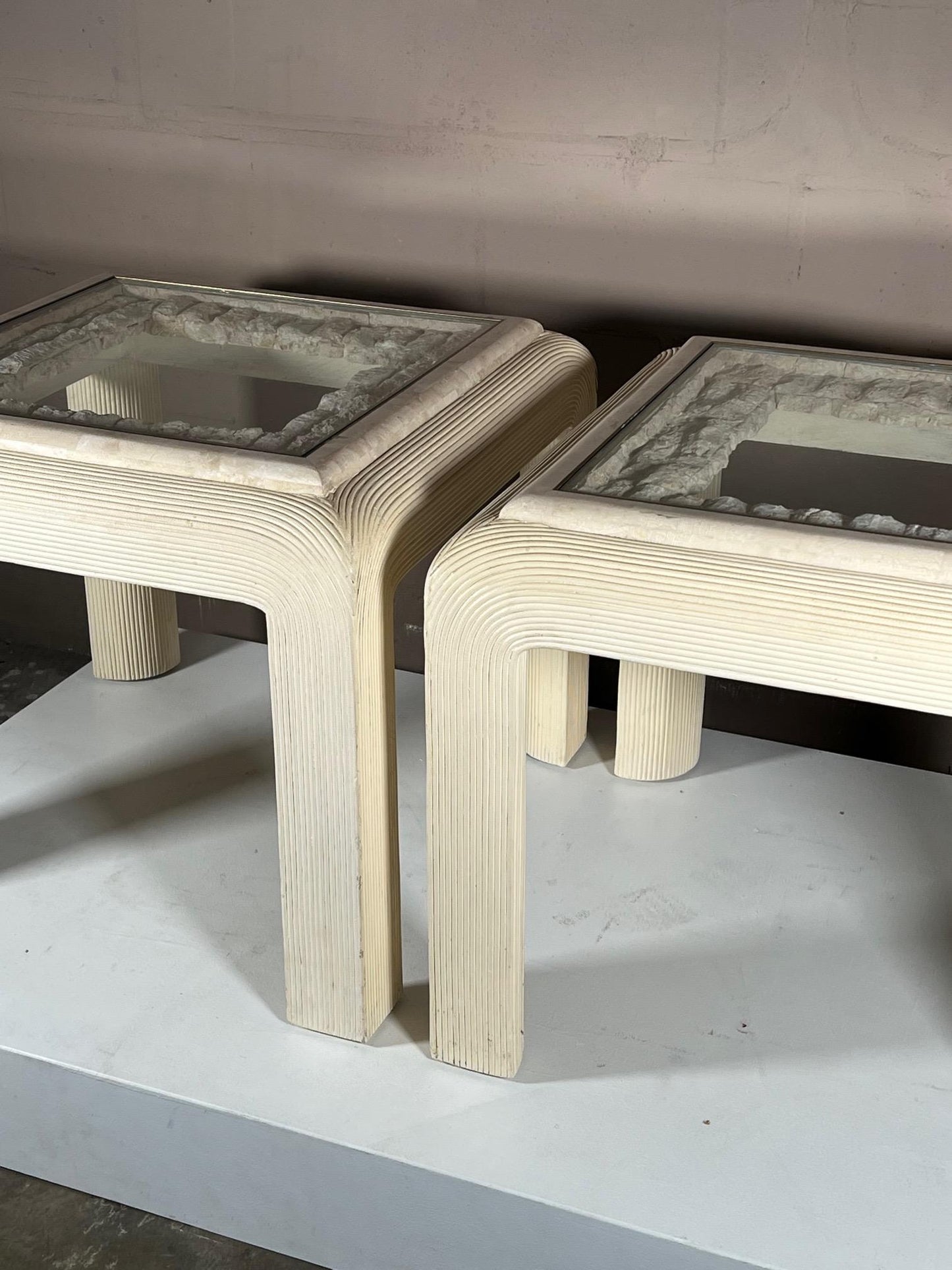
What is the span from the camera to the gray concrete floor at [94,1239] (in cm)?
119

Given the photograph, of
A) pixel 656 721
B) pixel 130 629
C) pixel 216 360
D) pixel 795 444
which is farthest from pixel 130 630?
pixel 795 444

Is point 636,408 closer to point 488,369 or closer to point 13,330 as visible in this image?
point 488,369

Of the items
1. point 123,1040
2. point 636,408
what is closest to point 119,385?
point 636,408

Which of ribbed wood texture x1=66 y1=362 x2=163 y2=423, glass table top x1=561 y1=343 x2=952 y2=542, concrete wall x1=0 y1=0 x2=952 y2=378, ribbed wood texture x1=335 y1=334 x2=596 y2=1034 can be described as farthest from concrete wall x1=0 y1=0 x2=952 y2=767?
ribbed wood texture x1=66 y1=362 x2=163 y2=423

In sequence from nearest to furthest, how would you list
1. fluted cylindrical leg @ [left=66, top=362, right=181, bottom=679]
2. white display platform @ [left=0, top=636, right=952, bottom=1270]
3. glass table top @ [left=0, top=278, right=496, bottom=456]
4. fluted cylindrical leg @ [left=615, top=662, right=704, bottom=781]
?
white display platform @ [left=0, top=636, right=952, bottom=1270] → glass table top @ [left=0, top=278, right=496, bottom=456] → fluted cylindrical leg @ [left=615, top=662, right=704, bottom=781] → fluted cylindrical leg @ [left=66, top=362, right=181, bottom=679]

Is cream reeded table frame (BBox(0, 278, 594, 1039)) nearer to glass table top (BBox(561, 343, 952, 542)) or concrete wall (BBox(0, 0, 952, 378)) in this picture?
glass table top (BBox(561, 343, 952, 542))

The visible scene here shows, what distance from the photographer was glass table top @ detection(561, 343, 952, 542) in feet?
3.49

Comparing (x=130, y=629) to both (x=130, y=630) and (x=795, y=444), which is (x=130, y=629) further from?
(x=795, y=444)

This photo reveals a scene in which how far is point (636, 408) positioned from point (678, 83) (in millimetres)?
486

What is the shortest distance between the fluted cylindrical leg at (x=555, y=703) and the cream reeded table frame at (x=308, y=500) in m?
0.31

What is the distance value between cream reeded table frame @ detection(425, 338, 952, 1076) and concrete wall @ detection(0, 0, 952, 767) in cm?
27

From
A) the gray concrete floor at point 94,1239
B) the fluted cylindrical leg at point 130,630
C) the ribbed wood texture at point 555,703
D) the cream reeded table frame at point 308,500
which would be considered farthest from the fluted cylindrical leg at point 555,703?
the gray concrete floor at point 94,1239

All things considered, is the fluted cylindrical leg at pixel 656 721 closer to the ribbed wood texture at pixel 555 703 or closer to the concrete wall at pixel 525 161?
the ribbed wood texture at pixel 555 703

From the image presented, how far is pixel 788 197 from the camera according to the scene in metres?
1.53
